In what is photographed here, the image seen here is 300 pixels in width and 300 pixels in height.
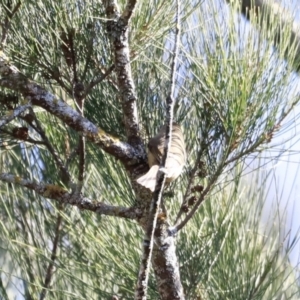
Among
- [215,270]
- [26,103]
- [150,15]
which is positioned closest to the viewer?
[26,103]

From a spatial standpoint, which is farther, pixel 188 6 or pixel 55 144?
pixel 55 144

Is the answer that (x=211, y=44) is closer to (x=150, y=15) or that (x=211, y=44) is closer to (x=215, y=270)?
(x=150, y=15)

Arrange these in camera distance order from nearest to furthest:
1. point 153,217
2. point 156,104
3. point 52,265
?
point 153,217 < point 156,104 < point 52,265

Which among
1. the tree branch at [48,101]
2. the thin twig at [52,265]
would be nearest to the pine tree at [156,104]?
the tree branch at [48,101]

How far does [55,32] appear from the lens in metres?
0.99

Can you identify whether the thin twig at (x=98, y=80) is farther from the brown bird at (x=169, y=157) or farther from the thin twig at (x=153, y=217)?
the thin twig at (x=153, y=217)

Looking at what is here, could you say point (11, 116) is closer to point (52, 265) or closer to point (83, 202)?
point (83, 202)

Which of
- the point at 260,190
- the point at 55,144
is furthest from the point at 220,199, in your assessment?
the point at 55,144

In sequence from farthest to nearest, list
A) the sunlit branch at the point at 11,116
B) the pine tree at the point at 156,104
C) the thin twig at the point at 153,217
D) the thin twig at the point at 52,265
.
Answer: the thin twig at the point at 52,265 < the pine tree at the point at 156,104 < the sunlit branch at the point at 11,116 < the thin twig at the point at 153,217

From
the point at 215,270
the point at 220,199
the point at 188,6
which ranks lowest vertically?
the point at 215,270

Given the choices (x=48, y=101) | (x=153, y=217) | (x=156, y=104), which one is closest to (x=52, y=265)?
(x=156, y=104)

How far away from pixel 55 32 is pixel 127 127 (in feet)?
0.49

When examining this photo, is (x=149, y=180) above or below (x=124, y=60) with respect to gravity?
below

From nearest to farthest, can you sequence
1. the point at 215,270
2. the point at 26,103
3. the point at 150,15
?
1. the point at 26,103
2. the point at 150,15
3. the point at 215,270
